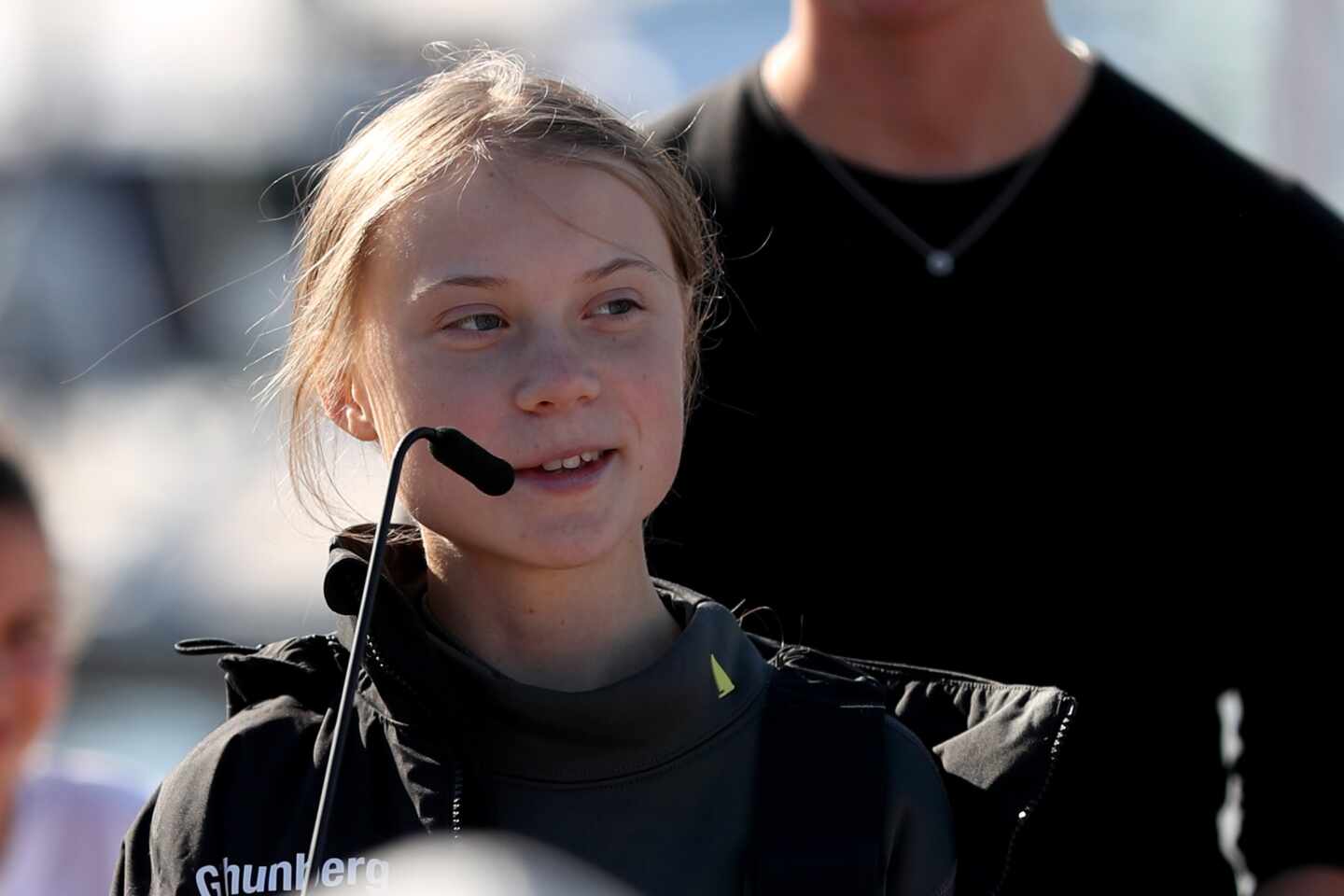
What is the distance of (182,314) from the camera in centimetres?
684

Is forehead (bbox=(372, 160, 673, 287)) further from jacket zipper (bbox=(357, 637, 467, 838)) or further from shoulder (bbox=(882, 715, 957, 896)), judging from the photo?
shoulder (bbox=(882, 715, 957, 896))

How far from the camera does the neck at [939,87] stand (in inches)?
80.7

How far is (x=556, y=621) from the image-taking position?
5.16ft

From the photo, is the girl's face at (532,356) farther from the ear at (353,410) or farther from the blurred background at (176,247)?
the blurred background at (176,247)

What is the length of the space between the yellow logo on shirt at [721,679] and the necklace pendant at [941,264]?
1.98 feet

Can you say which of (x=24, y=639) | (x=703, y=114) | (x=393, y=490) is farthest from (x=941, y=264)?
(x=24, y=639)

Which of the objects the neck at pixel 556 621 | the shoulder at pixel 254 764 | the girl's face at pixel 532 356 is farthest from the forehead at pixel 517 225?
the shoulder at pixel 254 764

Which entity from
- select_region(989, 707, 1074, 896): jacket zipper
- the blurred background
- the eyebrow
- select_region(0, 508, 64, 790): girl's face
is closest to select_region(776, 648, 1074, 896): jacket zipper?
select_region(989, 707, 1074, 896): jacket zipper

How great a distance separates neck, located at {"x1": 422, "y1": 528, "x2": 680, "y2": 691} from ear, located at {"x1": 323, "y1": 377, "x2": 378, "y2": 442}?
135mm

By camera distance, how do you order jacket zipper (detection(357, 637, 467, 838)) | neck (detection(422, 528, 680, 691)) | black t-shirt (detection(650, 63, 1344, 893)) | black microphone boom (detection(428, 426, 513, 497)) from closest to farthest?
black microphone boom (detection(428, 426, 513, 497)), jacket zipper (detection(357, 637, 467, 838)), neck (detection(422, 528, 680, 691)), black t-shirt (detection(650, 63, 1344, 893))

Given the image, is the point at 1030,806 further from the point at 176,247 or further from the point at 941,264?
the point at 176,247

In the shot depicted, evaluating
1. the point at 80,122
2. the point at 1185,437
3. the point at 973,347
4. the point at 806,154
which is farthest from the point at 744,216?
the point at 80,122

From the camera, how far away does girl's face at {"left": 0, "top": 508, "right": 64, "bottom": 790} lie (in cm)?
221

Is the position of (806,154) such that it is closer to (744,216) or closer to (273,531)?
→ (744,216)
